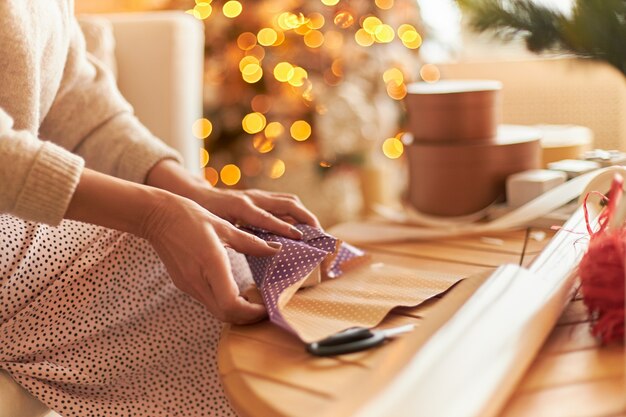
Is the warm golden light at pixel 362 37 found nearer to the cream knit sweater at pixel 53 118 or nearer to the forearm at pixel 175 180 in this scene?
the cream knit sweater at pixel 53 118

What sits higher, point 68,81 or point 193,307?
point 68,81

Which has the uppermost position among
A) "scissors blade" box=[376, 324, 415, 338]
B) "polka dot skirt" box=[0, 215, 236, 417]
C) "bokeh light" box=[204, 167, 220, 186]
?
"scissors blade" box=[376, 324, 415, 338]

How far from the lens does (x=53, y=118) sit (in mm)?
1165

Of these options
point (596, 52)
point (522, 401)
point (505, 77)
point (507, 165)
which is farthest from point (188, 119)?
point (505, 77)

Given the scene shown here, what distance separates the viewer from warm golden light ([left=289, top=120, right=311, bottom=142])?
280cm

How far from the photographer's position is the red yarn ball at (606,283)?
0.63 m

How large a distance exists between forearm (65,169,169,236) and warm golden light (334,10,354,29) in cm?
206

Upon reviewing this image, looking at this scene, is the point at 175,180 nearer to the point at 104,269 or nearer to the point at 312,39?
the point at 104,269

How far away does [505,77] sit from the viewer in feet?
9.99

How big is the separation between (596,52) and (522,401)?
0.52m

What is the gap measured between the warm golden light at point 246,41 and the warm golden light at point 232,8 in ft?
0.24

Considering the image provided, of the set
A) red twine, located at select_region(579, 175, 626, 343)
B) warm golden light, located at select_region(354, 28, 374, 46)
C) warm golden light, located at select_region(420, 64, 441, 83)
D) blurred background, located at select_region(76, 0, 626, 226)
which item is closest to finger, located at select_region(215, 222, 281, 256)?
red twine, located at select_region(579, 175, 626, 343)

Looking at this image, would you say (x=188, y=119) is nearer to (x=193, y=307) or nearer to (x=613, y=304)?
(x=193, y=307)

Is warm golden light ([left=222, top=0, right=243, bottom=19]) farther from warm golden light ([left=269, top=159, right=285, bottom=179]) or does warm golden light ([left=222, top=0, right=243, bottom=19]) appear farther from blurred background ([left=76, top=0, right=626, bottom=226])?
warm golden light ([left=269, top=159, right=285, bottom=179])
